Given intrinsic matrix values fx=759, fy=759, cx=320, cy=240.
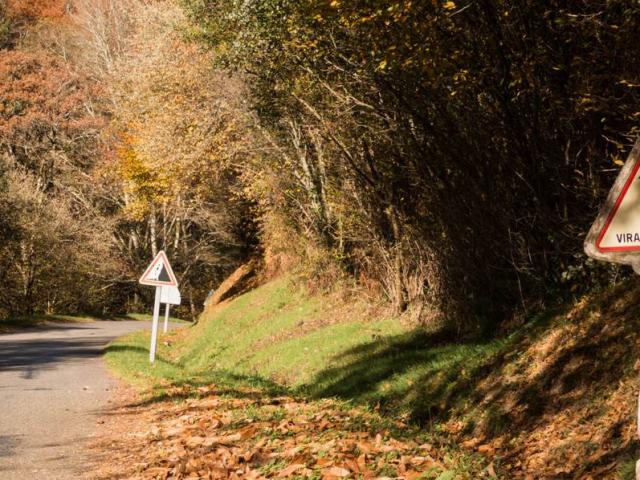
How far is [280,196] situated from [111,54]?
28.8 m

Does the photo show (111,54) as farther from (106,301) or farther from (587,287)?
(587,287)

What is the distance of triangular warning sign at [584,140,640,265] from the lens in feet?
12.3

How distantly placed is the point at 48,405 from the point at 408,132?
7.11 meters

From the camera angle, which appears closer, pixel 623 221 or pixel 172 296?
pixel 623 221

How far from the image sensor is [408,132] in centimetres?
1290

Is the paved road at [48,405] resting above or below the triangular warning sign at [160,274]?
below

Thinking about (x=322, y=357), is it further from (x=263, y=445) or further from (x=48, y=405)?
(x=263, y=445)

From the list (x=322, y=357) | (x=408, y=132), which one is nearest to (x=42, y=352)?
(x=322, y=357)

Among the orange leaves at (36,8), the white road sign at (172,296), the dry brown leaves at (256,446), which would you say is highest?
the orange leaves at (36,8)

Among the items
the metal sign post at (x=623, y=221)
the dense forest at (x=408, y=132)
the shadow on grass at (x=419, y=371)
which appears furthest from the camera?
the shadow on grass at (x=419, y=371)

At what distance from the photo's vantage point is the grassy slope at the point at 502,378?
780 cm

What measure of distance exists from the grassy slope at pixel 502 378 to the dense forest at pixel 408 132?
100 centimetres

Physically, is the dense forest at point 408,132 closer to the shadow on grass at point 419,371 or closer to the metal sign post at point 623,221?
the shadow on grass at point 419,371

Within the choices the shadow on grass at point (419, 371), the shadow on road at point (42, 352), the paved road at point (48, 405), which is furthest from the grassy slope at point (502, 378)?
the shadow on road at point (42, 352)
